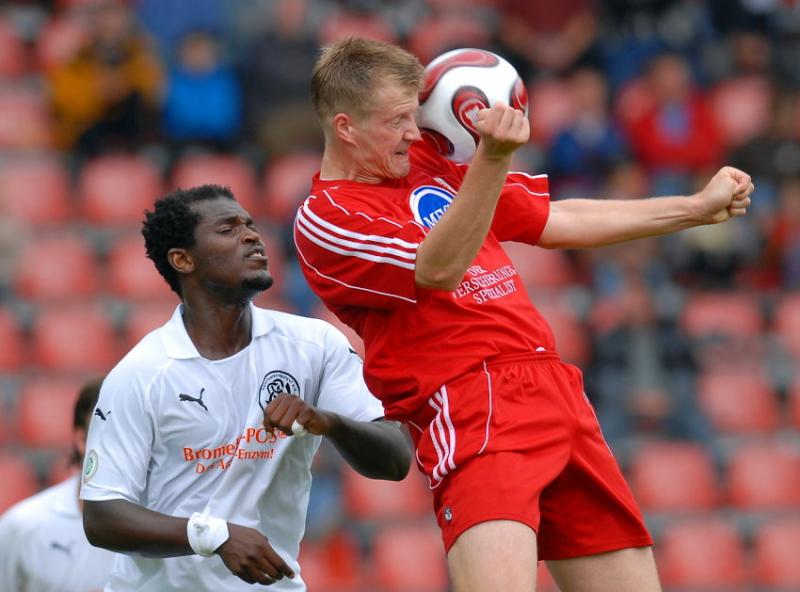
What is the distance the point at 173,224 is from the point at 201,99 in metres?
6.74

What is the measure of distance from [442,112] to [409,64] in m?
0.20

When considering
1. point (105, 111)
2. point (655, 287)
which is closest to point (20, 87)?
point (105, 111)

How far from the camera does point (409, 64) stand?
15.4 feet

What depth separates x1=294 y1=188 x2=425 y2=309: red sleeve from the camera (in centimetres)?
448

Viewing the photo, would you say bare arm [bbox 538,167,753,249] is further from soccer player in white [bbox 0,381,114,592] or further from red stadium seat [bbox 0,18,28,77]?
red stadium seat [bbox 0,18,28,77]

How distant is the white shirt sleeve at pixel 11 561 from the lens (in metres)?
6.41

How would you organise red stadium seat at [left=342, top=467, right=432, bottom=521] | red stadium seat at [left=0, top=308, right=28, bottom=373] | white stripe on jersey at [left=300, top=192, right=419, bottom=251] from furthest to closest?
red stadium seat at [left=0, top=308, right=28, bottom=373] → red stadium seat at [left=342, top=467, right=432, bottom=521] → white stripe on jersey at [left=300, top=192, right=419, bottom=251]

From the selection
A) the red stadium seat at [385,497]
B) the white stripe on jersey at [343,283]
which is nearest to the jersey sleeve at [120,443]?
the white stripe on jersey at [343,283]

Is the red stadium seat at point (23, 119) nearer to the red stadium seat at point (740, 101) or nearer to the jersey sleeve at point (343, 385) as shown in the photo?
the red stadium seat at point (740, 101)

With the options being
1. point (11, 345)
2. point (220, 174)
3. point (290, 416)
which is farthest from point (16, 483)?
point (290, 416)

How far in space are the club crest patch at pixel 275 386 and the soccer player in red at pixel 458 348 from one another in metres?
0.42

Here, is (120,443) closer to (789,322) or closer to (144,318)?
(144,318)

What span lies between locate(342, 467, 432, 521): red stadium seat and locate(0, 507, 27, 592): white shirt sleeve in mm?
3902

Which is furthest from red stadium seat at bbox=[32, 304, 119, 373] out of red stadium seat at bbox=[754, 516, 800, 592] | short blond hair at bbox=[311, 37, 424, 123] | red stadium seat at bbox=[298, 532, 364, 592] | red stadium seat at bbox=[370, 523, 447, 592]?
short blond hair at bbox=[311, 37, 424, 123]
